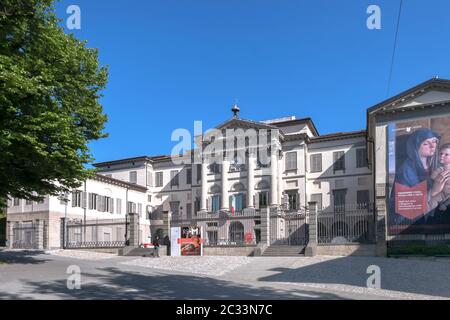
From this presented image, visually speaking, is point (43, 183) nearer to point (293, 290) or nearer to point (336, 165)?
point (293, 290)

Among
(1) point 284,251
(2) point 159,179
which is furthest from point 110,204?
(1) point 284,251

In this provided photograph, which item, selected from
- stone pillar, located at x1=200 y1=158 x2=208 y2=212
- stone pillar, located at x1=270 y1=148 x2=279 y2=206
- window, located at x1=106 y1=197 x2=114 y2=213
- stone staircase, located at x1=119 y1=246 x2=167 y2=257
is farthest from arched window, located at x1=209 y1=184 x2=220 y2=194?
stone staircase, located at x1=119 y1=246 x2=167 y2=257

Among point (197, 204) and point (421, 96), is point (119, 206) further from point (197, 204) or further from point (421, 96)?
point (421, 96)

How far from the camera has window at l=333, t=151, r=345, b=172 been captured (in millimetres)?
49562

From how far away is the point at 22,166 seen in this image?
71.1ft

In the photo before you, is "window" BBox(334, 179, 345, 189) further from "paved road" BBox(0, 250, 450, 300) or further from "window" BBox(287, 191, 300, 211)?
"paved road" BBox(0, 250, 450, 300)

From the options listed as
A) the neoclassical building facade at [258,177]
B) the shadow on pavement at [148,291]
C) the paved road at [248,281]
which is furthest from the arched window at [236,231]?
the shadow on pavement at [148,291]

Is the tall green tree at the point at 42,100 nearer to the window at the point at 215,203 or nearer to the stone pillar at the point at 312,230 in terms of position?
the stone pillar at the point at 312,230

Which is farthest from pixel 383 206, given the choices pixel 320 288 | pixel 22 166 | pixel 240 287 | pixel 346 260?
pixel 22 166

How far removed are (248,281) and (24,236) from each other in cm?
2880

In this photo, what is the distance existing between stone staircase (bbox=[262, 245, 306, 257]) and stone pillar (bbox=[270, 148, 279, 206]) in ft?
55.8

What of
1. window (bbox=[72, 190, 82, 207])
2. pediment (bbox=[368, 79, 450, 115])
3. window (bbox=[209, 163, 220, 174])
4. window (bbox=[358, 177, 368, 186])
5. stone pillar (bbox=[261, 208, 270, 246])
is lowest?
stone pillar (bbox=[261, 208, 270, 246])

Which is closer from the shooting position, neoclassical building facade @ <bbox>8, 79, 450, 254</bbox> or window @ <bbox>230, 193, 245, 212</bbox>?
neoclassical building facade @ <bbox>8, 79, 450, 254</bbox>

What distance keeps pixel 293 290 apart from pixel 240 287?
5.82ft
